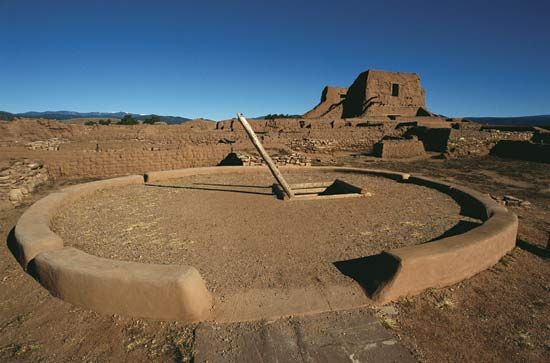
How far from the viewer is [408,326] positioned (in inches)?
104

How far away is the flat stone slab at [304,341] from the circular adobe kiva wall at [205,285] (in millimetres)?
124

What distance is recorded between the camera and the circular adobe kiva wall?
265 cm

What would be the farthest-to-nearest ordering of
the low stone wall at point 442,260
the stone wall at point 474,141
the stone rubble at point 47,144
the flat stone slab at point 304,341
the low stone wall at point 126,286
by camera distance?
the stone wall at point 474,141 → the stone rubble at point 47,144 → the low stone wall at point 442,260 → the low stone wall at point 126,286 → the flat stone slab at point 304,341

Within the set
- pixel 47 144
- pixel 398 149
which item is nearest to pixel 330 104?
pixel 398 149

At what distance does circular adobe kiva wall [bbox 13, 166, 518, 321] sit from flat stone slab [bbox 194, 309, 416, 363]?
0.41ft

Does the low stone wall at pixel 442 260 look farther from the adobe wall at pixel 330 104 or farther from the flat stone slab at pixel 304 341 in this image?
the adobe wall at pixel 330 104

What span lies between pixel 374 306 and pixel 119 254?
3.03 m

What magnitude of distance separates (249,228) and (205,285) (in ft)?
6.14

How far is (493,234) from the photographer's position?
12.2ft

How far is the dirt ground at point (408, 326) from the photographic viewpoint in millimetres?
2334

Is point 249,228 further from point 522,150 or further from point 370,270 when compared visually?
point 522,150

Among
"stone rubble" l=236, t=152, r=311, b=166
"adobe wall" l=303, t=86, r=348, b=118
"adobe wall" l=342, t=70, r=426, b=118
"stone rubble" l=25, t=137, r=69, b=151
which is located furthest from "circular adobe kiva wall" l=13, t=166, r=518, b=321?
"adobe wall" l=303, t=86, r=348, b=118

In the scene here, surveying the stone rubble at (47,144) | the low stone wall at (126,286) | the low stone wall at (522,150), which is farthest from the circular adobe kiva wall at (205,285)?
the low stone wall at (522,150)

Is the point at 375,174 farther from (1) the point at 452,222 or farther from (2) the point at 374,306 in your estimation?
(2) the point at 374,306
